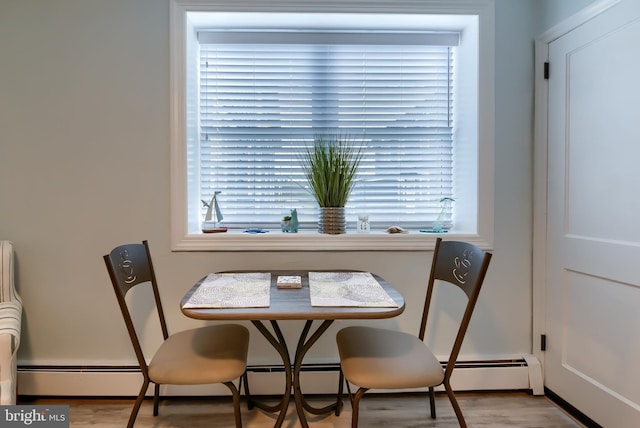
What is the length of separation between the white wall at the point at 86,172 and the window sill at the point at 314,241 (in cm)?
5

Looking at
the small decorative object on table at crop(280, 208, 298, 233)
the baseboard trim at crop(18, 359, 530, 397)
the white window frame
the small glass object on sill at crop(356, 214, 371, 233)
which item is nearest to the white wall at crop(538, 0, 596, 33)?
the white window frame

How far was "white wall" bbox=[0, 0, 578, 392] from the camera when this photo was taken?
1.88m

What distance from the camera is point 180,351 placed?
56.6 inches

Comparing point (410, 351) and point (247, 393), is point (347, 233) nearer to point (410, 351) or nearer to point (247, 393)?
point (410, 351)

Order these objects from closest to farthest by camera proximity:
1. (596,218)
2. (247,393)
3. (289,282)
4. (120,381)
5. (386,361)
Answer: (386,361) → (289,282) → (596,218) → (247,393) → (120,381)

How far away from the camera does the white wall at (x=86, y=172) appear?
1880mm

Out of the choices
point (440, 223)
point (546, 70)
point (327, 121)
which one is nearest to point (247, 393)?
point (440, 223)

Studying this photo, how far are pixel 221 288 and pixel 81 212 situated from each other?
108 cm

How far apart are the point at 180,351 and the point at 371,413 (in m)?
1.05

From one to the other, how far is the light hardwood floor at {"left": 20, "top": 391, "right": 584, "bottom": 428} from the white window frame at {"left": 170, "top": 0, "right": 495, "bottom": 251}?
33.7 inches

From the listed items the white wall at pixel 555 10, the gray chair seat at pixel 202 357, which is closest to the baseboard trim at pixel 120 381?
the gray chair seat at pixel 202 357

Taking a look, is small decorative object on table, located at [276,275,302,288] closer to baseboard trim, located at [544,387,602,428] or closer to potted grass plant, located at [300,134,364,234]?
potted grass plant, located at [300,134,364,234]

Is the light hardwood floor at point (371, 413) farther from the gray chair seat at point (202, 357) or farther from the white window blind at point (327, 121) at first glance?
the white window blind at point (327, 121)

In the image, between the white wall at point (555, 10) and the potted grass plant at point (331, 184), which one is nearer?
the white wall at point (555, 10)
